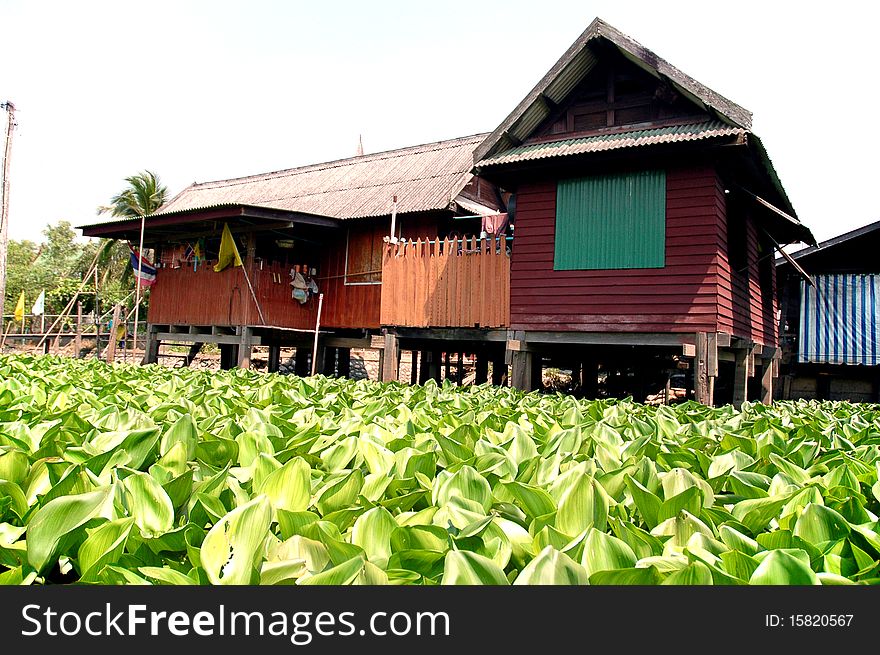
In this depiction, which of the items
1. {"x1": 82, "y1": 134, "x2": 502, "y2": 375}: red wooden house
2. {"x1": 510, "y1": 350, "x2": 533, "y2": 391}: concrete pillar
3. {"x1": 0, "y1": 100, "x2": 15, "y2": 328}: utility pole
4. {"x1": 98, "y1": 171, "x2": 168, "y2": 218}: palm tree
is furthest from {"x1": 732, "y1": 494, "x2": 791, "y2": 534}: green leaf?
{"x1": 98, "y1": 171, "x2": 168, "y2": 218}: palm tree

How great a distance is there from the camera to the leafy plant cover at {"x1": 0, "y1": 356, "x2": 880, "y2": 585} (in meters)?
Result: 1.37

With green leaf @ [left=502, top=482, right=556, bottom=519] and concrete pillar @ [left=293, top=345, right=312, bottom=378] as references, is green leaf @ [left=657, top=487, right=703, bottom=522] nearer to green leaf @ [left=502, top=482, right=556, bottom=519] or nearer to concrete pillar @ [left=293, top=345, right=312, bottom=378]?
green leaf @ [left=502, top=482, right=556, bottom=519]

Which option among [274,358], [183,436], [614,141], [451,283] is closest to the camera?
[183,436]

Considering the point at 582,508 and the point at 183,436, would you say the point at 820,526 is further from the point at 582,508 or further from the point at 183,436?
the point at 183,436

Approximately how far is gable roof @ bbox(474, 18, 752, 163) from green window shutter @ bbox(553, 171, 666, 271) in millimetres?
1249

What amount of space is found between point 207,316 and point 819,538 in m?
16.2

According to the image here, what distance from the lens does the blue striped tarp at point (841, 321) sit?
1598cm

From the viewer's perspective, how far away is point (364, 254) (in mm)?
16281

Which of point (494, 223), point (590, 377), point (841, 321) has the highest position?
point (494, 223)

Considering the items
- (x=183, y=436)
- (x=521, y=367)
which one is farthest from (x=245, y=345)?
(x=183, y=436)

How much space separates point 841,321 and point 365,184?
13.1 meters

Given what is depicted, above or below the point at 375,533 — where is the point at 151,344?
above

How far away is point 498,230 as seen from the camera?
1455cm

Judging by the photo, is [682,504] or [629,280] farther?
[629,280]
